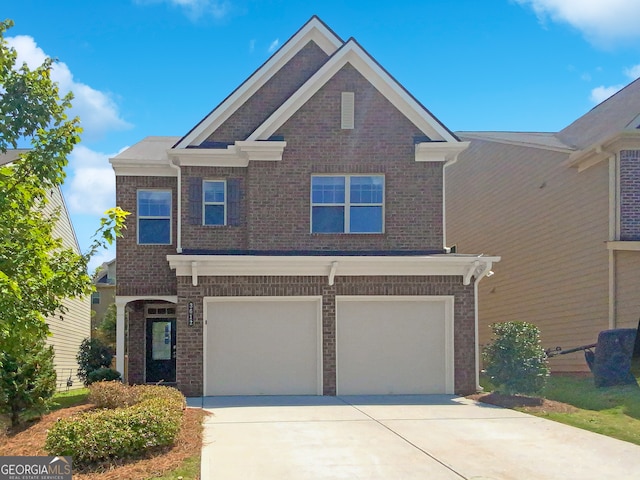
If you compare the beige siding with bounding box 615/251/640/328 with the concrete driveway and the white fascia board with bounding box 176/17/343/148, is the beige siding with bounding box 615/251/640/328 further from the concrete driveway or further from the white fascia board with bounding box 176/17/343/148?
the white fascia board with bounding box 176/17/343/148

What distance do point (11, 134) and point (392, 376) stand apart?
416 inches

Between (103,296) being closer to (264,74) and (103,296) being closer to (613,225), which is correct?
(264,74)

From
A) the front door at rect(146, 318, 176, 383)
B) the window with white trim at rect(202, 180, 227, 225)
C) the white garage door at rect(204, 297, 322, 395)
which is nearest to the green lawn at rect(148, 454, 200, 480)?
the white garage door at rect(204, 297, 322, 395)

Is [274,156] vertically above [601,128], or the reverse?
[601,128]

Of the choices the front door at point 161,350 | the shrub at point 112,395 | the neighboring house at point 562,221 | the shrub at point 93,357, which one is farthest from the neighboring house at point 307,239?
the neighboring house at point 562,221

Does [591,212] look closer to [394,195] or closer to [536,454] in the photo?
[394,195]

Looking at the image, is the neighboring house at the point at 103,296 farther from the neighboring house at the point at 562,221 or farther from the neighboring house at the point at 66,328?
the neighboring house at the point at 562,221

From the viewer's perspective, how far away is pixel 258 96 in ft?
60.1

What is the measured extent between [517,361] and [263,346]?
5620mm

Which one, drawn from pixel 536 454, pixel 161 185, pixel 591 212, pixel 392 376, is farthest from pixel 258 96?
pixel 536 454

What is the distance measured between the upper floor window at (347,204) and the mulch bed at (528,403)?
16.1 ft

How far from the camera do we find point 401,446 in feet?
32.6

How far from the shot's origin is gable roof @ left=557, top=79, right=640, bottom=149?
18.8 metres

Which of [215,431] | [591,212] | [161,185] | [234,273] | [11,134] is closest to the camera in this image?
[11,134]
